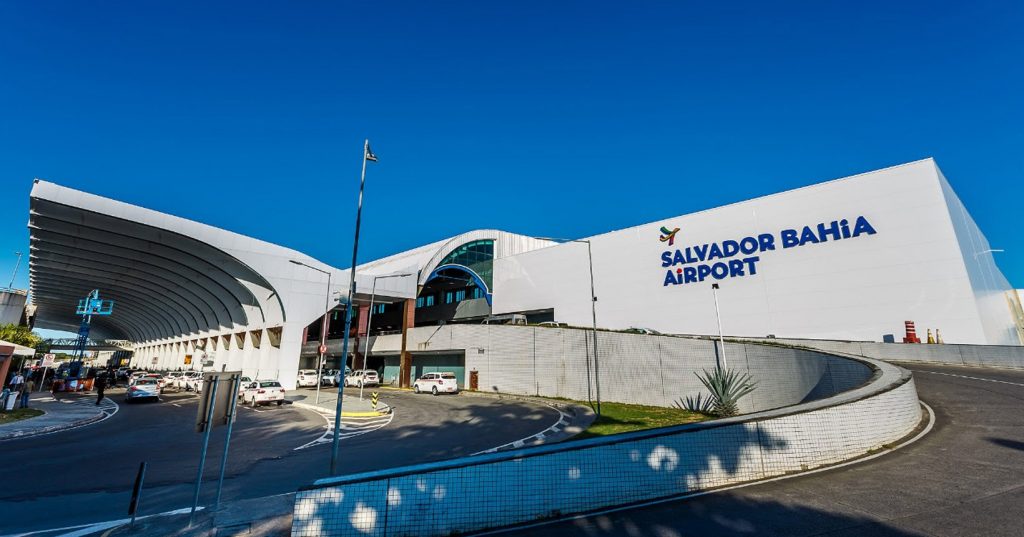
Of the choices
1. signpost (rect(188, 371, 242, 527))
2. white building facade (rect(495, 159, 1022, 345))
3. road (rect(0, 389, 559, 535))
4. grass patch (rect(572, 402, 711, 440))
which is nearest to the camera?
signpost (rect(188, 371, 242, 527))

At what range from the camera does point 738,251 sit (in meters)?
37.7

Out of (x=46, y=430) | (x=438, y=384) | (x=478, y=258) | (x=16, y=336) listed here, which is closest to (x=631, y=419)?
(x=438, y=384)

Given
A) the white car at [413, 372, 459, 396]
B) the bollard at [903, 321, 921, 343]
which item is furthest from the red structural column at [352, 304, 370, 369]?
the bollard at [903, 321, 921, 343]

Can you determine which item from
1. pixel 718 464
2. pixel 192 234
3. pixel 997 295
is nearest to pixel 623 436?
pixel 718 464

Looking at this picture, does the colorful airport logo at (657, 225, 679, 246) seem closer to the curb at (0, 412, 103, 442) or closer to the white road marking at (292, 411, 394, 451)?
the white road marking at (292, 411, 394, 451)

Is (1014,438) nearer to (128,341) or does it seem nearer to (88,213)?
(88,213)

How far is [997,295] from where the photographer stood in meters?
40.9

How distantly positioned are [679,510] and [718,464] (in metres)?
1.56

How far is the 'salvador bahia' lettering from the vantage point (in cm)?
3312

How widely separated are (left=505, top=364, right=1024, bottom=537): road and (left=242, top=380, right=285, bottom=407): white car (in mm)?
27247

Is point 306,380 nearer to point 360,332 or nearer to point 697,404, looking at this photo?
point 360,332

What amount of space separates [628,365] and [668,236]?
63.0ft

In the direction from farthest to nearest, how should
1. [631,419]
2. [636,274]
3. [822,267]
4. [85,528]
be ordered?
[636,274], [822,267], [631,419], [85,528]

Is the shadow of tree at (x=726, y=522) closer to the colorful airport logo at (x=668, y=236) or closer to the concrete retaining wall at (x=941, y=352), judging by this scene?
the concrete retaining wall at (x=941, y=352)
